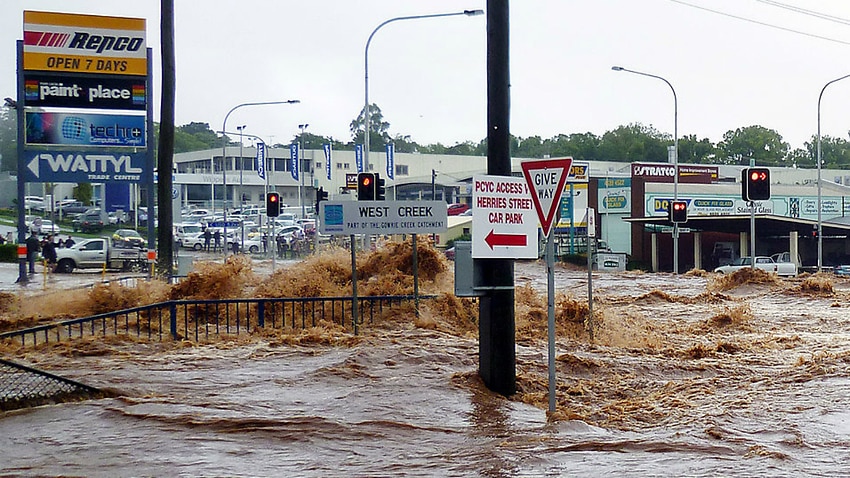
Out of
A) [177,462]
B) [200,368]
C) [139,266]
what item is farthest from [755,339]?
[139,266]

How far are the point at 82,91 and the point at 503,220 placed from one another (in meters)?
18.7

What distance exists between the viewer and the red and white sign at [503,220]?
1083cm

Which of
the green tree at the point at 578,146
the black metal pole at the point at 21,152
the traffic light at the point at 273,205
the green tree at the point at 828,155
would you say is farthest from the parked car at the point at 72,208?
the green tree at the point at 828,155

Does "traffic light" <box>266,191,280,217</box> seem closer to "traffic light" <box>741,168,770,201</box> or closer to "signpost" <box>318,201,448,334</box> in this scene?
"traffic light" <box>741,168,770,201</box>

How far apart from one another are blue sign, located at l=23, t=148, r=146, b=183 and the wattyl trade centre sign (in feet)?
40.1

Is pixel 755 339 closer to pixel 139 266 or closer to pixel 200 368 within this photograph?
pixel 200 368

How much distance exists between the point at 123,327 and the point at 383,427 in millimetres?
8754

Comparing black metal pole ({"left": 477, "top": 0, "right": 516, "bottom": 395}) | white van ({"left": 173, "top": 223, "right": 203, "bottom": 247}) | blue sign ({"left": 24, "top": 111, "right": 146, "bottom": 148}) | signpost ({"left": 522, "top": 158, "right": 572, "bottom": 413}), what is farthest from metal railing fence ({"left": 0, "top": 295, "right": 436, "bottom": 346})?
white van ({"left": 173, "top": 223, "right": 203, "bottom": 247})

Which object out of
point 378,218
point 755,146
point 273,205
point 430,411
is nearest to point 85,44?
point 273,205

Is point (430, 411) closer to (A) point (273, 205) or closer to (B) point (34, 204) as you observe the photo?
(A) point (273, 205)

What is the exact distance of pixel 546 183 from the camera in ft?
34.0

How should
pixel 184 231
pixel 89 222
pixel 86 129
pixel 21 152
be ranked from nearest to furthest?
1. pixel 21 152
2. pixel 86 129
3. pixel 89 222
4. pixel 184 231

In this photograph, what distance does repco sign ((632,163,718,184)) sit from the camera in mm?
65438

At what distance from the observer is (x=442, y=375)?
43.2ft
